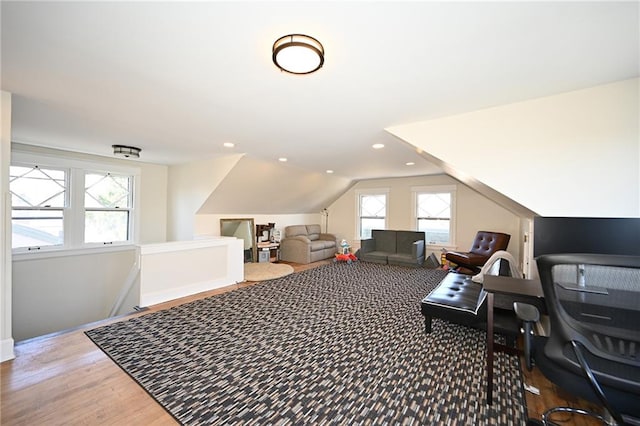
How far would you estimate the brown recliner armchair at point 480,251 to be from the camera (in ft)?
16.9

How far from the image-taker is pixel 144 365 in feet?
7.00

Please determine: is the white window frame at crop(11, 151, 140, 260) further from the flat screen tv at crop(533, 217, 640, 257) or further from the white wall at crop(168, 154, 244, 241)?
the flat screen tv at crop(533, 217, 640, 257)

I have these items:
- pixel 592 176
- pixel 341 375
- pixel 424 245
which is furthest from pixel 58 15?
pixel 424 245

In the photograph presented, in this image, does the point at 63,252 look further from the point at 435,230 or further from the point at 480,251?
the point at 480,251

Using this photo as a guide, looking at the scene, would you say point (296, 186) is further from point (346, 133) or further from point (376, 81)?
point (376, 81)

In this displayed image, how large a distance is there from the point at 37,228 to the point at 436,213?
7922mm


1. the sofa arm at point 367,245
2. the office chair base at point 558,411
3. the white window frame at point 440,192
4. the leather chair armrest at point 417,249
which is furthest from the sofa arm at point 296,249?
the office chair base at point 558,411

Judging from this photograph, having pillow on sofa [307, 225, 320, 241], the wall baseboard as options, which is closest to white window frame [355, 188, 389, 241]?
pillow on sofa [307, 225, 320, 241]

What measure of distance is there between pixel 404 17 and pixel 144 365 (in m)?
3.06

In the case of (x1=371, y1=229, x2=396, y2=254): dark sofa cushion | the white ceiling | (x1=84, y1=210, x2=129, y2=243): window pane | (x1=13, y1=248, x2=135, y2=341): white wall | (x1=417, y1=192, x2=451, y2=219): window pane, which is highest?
the white ceiling

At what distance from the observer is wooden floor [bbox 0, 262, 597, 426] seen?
1.60m

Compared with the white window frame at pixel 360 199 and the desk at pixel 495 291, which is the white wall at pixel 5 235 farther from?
the white window frame at pixel 360 199

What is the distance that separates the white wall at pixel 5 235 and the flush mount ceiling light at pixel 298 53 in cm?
250

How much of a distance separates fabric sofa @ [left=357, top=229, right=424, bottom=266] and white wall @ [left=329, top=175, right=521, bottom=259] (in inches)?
17.6
